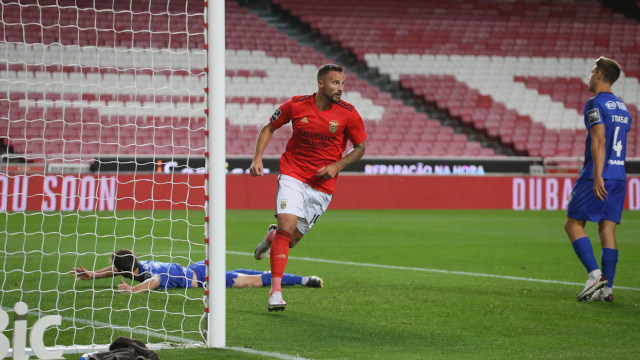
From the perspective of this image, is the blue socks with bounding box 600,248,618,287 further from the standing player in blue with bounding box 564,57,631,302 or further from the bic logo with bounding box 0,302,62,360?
the bic logo with bounding box 0,302,62,360

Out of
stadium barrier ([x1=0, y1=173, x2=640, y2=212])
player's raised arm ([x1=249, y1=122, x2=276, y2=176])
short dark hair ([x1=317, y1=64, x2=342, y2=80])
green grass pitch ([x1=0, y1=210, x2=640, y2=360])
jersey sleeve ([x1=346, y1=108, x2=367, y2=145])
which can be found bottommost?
stadium barrier ([x1=0, y1=173, x2=640, y2=212])

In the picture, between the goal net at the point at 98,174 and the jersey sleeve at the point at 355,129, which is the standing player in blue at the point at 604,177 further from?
the goal net at the point at 98,174

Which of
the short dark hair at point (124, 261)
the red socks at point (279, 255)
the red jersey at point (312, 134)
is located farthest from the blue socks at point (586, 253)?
the short dark hair at point (124, 261)

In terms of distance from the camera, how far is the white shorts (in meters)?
5.78

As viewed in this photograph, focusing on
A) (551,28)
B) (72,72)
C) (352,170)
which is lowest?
(352,170)

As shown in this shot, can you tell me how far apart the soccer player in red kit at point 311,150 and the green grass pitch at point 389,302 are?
2.05 ft

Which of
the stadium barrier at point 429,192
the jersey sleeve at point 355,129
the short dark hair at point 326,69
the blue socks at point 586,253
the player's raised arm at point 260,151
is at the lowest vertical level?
the stadium barrier at point 429,192

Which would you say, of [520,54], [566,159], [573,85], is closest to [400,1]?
[520,54]

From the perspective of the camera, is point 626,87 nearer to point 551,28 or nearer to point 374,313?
point 551,28

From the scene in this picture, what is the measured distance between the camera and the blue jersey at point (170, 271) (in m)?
6.41

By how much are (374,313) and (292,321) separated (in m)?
0.65

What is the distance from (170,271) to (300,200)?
1.35 m

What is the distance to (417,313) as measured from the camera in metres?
5.61

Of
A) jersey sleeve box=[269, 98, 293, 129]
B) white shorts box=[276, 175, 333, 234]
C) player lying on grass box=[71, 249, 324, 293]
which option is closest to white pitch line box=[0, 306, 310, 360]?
player lying on grass box=[71, 249, 324, 293]
